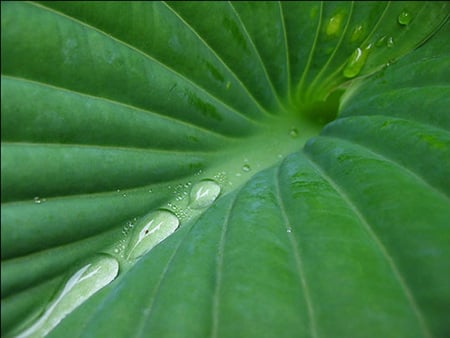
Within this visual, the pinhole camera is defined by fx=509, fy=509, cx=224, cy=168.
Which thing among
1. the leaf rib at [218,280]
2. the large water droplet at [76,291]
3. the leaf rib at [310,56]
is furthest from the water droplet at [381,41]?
the large water droplet at [76,291]

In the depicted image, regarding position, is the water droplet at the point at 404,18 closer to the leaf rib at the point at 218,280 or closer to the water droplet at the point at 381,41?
the water droplet at the point at 381,41

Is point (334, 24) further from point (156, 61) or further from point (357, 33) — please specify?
point (156, 61)

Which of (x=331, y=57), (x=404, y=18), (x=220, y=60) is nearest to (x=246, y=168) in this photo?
(x=220, y=60)

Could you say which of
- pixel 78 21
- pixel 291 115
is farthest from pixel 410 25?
pixel 78 21

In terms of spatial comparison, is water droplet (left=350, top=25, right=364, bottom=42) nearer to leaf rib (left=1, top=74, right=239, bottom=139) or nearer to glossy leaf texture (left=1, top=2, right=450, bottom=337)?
glossy leaf texture (left=1, top=2, right=450, bottom=337)

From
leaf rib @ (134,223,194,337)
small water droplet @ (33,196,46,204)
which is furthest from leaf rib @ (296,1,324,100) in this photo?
small water droplet @ (33,196,46,204)

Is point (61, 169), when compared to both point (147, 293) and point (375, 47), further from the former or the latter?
point (375, 47)
